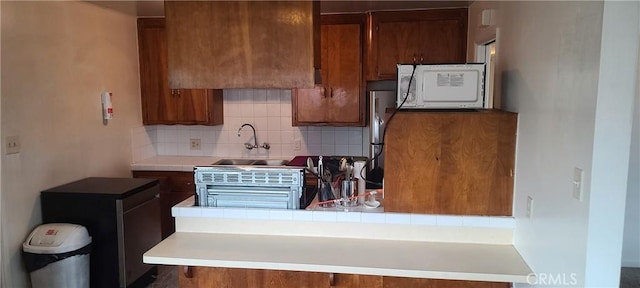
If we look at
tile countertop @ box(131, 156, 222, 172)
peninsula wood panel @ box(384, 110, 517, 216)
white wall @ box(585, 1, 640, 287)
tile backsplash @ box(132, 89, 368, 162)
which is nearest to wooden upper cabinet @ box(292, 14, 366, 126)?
tile backsplash @ box(132, 89, 368, 162)

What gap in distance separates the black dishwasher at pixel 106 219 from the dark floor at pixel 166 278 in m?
0.25

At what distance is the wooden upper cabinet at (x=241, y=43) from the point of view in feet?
6.93

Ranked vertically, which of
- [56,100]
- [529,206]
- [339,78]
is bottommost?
[529,206]

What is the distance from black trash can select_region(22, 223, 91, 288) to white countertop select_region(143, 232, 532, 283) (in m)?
0.91

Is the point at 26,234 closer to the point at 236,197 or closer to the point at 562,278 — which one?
the point at 236,197

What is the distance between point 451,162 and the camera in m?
2.21

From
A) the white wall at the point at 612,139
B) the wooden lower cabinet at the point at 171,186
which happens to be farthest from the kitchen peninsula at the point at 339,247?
the wooden lower cabinet at the point at 171,186

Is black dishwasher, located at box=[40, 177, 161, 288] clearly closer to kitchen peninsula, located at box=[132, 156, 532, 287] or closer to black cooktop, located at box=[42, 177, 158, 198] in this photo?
black cooktop, located at box=[42, 177, 158, 198]

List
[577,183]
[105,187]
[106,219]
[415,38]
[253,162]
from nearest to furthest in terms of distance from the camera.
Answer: [577,183] → [106,219] → [105,187] → [415,38] → [253,162]

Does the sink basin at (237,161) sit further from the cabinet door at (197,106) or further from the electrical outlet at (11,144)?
the electrical outlet at (11,144)

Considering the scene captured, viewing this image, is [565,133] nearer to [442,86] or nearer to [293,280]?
[442,86]

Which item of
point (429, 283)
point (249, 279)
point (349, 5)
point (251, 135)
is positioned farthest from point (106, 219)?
point (349, 5)

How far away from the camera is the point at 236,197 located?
2398 mm

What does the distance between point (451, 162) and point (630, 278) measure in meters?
2.59
